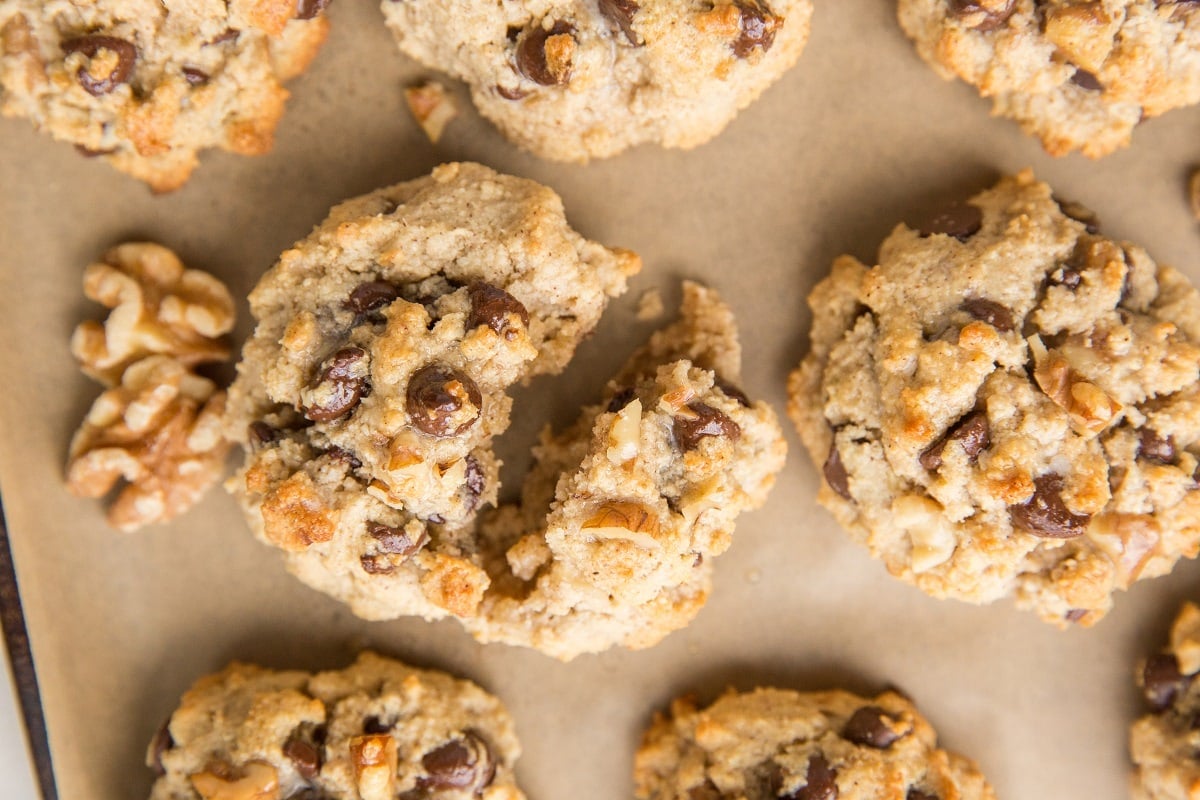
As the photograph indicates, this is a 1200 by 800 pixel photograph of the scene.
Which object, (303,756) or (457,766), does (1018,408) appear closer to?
(457,766)

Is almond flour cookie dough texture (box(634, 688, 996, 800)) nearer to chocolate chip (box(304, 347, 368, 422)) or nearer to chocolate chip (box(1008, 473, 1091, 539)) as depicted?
chocolate chip (box(1008, 473, 1091, 539))

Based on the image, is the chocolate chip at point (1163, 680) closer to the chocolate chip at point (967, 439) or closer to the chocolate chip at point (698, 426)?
the chocolate chip at point (967, 439)

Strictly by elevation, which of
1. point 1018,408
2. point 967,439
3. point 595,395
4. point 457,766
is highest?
point 1018,408

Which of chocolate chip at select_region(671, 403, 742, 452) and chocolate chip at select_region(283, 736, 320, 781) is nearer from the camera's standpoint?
chocolate chip at select_region(671, 403, 742, 452)

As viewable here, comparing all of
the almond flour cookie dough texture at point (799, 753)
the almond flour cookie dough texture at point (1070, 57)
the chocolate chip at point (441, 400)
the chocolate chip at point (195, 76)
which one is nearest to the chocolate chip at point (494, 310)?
the chocolate chip at point (441, 400)

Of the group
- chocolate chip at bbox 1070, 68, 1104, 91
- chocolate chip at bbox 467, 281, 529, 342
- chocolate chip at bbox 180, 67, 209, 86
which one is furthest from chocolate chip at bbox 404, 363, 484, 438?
chocolate chip at bbox 1070, 68, 1104, 91

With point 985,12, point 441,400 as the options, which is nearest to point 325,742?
point 441,400

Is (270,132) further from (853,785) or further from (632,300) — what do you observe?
(853,785)
